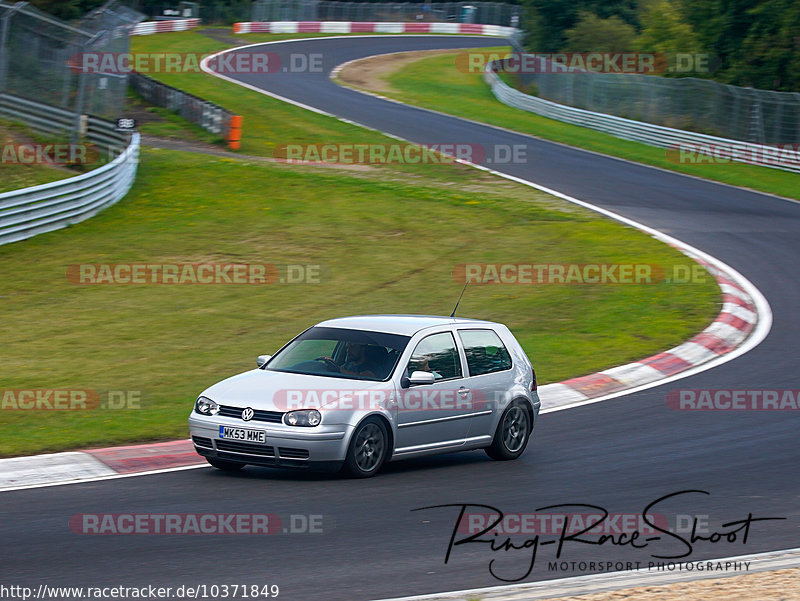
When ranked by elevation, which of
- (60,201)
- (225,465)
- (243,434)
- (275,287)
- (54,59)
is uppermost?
(54,59)

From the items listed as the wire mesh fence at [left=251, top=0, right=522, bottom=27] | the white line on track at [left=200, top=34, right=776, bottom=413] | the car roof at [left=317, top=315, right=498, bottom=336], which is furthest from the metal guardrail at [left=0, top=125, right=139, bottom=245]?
the wire mesh fence at [left=251, top=0, right=522, bottom=27]

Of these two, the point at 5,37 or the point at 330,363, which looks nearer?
the point at 330,363

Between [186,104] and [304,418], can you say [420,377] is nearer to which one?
[304,418]

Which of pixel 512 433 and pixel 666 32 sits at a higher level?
pixel 666 32

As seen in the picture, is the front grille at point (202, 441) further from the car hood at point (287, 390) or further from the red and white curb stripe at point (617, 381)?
the red and white curb stripe at point (617, 381)

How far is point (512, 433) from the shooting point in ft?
35.9

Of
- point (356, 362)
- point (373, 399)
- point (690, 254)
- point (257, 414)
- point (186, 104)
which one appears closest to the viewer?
point (257, 414)

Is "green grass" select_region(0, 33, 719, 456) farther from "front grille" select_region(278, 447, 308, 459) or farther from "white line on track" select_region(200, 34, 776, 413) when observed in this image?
"front grille" select_region(278, 447, 308, 459)

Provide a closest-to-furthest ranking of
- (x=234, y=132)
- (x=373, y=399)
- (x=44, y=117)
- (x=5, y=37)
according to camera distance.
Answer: (x=373, y=399)
(x=5, y=37)
(x=44, y=117)
(x=234, y=132)

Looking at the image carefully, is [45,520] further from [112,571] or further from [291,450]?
[291,450]

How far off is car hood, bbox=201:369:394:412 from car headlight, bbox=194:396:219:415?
0.04 m

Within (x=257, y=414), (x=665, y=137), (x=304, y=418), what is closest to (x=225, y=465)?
(x=257, y=414)

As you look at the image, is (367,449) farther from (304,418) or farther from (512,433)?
(512,433)

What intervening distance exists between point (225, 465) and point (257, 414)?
666 millimetres
